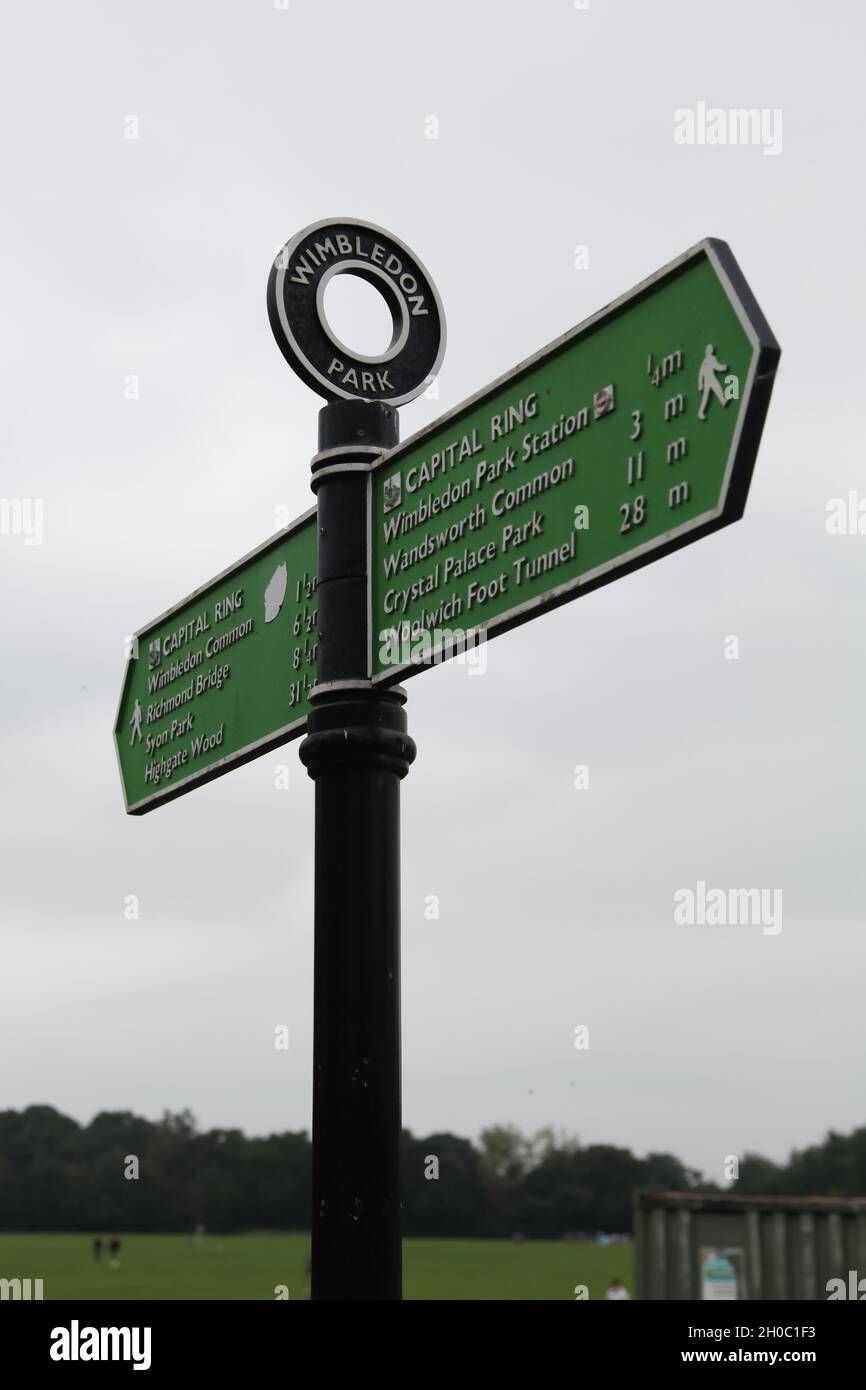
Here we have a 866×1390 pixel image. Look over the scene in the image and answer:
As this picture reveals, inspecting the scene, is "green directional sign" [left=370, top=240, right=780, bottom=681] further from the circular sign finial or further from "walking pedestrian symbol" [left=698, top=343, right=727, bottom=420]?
the circular sign finial

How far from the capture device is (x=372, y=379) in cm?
581

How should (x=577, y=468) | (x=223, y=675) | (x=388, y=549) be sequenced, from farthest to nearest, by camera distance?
(x=223, y=675), (x=388, y=549), (x=577, y=468)

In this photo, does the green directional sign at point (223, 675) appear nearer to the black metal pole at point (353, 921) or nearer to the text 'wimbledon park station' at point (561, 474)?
the black metal pole at point (353, 921)

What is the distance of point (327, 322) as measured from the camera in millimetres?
5750

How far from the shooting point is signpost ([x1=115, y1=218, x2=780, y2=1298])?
4262 millimetres

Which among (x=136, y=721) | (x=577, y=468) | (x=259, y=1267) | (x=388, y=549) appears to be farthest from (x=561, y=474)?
(x=259, y=1267)

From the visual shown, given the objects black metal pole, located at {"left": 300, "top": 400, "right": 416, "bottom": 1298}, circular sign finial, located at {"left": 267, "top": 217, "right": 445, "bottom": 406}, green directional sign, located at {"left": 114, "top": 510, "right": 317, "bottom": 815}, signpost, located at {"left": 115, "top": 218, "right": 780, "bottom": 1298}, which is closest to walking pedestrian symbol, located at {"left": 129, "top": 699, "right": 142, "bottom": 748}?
green directional sign, located at {"left": 114, "top": 510, "right": 317, "bottom": 815}

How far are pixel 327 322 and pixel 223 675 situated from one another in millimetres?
1374

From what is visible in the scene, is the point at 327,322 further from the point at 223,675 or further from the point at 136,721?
the point at 136,721

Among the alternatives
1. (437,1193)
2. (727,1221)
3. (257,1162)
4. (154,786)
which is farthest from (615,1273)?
(154,786)

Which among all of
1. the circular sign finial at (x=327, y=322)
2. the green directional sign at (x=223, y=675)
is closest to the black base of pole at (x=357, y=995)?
the green directional sign at (x=223, y=675)

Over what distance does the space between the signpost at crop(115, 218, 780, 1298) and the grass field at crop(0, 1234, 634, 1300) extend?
6410cm

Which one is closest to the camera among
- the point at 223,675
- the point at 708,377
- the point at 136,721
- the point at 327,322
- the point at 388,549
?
the point at 708,377
